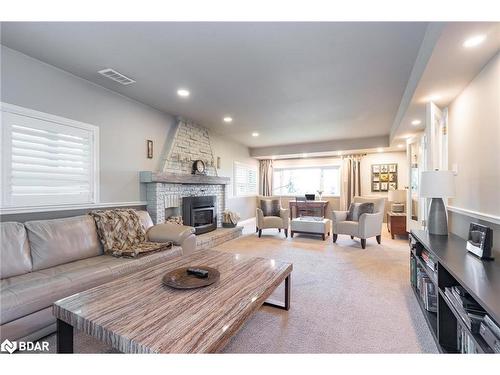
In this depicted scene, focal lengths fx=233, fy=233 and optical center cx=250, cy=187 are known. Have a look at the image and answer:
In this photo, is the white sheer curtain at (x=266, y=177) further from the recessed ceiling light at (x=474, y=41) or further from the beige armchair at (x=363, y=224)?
the recessed ceiling light at (x=474, y=41)

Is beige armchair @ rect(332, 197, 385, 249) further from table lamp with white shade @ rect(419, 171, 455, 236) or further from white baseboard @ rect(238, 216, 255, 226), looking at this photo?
white baseboard @ rect(238, 216, 255, 226)

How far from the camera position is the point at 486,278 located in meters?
1.36

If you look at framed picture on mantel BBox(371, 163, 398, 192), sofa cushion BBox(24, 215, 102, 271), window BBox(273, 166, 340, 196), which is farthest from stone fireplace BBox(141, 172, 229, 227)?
framed picture on mantel BBox(371, 163, 398, 192)

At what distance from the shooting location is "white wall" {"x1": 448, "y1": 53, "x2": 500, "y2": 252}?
1.83 meters

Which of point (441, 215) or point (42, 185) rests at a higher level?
point (42, 185)

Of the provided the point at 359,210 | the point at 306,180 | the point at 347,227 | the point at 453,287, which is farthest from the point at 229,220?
the point at 453,287

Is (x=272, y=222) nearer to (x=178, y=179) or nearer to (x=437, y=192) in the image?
(x=178, y=179)

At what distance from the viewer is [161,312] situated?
51.1 inches

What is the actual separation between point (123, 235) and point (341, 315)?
8.14ft

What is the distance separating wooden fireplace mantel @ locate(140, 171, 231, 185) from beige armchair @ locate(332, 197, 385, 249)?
2.67 metres
